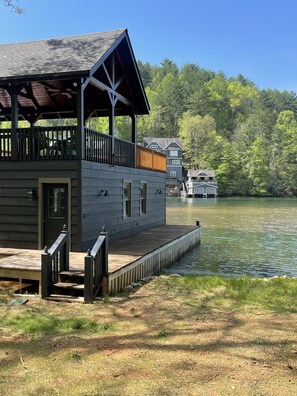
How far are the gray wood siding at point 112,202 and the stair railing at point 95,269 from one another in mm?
2984

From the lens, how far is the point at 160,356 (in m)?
4.21

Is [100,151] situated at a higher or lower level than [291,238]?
higher

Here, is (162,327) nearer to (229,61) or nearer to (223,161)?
(223,161)

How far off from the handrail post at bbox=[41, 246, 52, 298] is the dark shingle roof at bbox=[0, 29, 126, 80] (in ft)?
17.0

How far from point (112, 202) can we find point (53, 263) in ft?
17.4

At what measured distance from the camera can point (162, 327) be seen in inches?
210

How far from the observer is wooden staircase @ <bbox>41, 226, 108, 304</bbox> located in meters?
7.01

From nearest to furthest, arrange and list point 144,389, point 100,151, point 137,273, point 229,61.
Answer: point 144,389
point 137,273
point 100,151
point 229,61

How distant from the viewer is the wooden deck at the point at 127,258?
8211mm

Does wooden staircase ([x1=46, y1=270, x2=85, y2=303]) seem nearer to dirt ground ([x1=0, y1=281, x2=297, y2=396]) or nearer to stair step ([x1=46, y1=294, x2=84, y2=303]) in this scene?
stair step ([x1=46, y1=294, x2=84, y2=303])

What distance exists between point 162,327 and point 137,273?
14.2 feet

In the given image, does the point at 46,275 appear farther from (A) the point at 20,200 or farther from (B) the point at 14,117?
(B) the point at 14,117

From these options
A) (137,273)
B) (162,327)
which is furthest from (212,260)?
(162,327)

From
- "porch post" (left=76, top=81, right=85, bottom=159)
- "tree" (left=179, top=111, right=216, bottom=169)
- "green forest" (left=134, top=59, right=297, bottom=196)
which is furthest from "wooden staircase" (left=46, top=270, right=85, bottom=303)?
"tree" (left=179, top=111, right=216, bottom=169)
